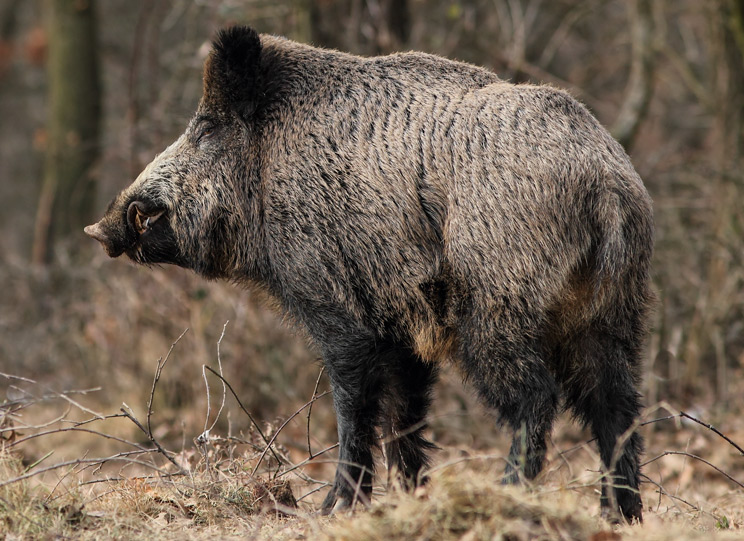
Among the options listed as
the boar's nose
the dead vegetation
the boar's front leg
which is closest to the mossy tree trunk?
the dead vegetation

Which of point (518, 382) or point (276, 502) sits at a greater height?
point (518, 382)

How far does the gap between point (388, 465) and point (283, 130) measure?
1776 mm

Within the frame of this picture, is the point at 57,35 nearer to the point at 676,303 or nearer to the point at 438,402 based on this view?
the point at 438,402

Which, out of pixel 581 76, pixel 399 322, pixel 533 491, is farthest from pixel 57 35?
pixel 533 491

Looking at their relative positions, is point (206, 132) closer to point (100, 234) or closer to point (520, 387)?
point (100, 234)

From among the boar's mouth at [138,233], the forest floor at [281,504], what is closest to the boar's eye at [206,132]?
the boar's mouth at [138,233]

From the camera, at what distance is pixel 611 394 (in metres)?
4.24

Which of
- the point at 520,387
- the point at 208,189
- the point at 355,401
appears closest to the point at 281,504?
the point at 355,401

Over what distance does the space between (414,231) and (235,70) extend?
1.32 metres

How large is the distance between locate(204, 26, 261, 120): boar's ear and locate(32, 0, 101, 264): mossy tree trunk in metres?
6.94

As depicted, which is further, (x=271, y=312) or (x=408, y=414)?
(x=271, y=312)

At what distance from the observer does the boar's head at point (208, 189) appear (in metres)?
4.56

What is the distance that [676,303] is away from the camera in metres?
8.20

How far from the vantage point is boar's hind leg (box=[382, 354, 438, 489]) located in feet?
15.1
